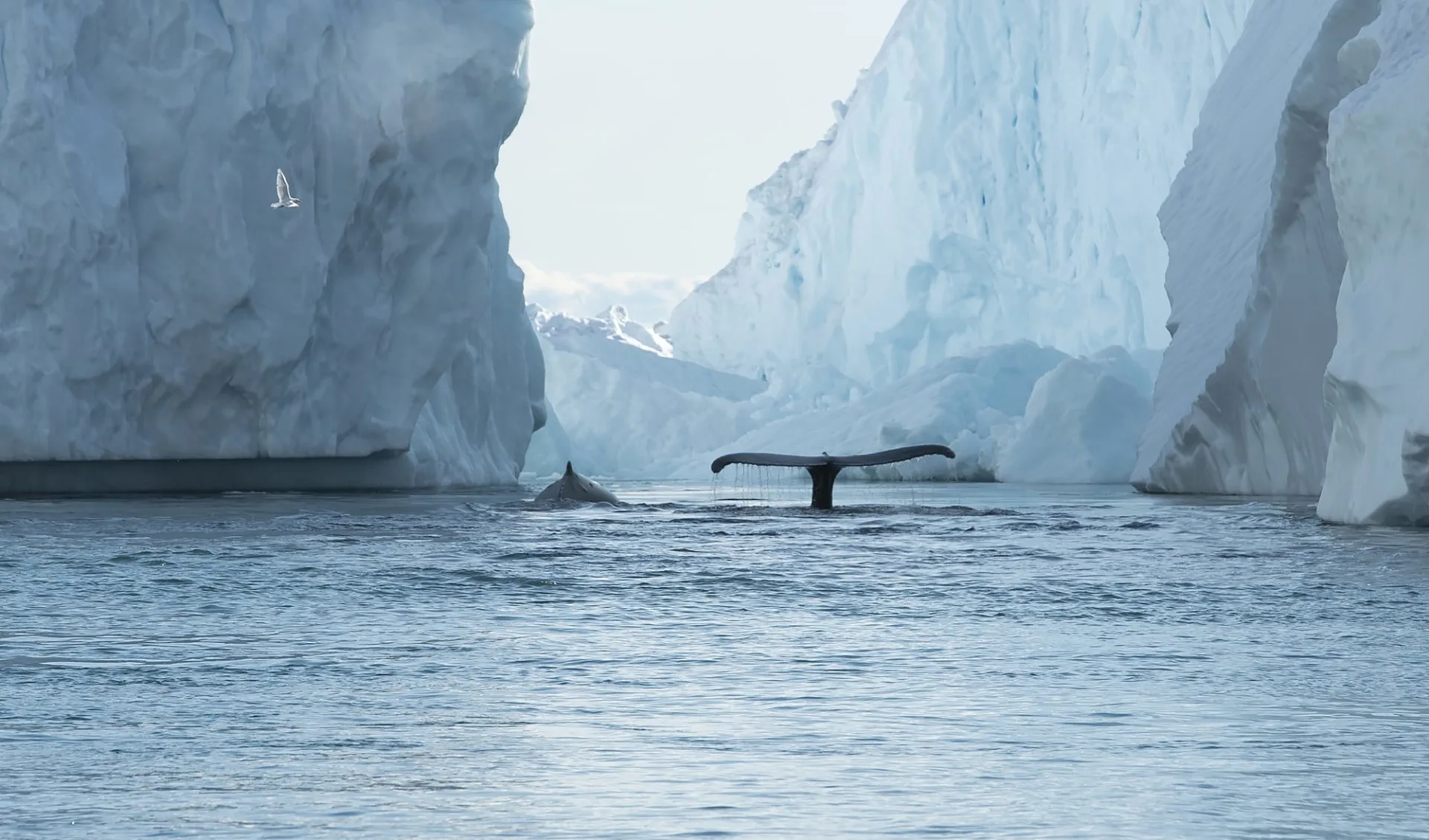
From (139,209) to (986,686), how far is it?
96.1 ft

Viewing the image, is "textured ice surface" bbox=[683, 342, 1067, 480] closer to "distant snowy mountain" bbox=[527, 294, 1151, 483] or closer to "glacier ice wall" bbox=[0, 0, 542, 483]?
"distant snowy mountain" bbox=[527, 294, 1151, 483]

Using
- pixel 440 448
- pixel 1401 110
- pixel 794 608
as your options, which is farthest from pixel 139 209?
A: pixel 794 608

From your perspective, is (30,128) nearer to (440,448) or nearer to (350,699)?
(440,448)

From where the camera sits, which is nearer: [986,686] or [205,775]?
[205,775]

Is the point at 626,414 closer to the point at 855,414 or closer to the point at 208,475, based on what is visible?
the point at 855,414

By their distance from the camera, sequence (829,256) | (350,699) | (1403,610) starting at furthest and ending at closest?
(829,256), (1403,610), (350,699)

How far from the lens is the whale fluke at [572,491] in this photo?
31.2m

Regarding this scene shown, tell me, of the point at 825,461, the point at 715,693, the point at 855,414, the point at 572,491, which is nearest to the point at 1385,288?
the point at 825,461

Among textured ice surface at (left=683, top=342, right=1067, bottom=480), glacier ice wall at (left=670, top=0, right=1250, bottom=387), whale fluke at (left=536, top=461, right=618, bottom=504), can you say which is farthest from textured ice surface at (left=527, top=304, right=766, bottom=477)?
whale fluke at (left=536, top=461, right=618, bottom=504)

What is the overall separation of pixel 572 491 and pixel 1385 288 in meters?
15.4

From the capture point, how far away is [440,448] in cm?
4375

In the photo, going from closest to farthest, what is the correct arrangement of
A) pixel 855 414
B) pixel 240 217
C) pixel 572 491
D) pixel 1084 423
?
1. pixel 572 491
2. pixel 240 217
3. pixel 1084 423
4. pixel 855 414

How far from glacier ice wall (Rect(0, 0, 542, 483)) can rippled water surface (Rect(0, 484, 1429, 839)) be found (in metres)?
16.6

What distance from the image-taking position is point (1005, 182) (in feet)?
239
